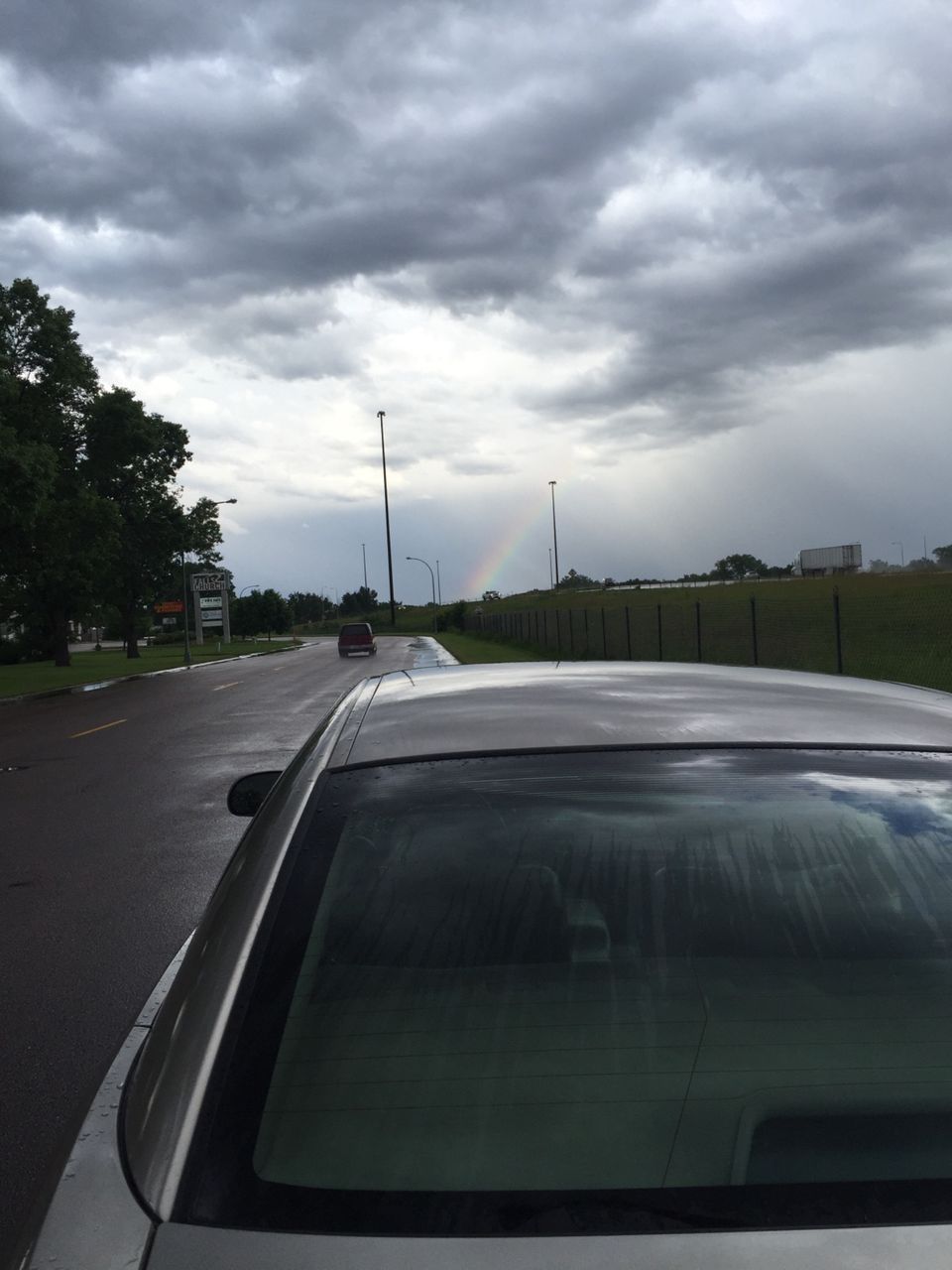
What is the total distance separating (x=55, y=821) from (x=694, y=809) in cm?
877

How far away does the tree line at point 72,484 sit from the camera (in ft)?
103

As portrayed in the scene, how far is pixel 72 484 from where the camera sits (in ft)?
125

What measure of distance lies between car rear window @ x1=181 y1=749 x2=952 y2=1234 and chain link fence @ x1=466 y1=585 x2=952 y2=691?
15.3 m

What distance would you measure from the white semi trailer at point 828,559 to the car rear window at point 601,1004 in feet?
223

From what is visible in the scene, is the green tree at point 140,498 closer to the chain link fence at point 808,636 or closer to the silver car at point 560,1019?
the chain link fence at point 808,636

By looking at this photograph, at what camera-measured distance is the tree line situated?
1238 inches

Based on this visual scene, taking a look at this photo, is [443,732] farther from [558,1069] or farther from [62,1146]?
[62,1146]

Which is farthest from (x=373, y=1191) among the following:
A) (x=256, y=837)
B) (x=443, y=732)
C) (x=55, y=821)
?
(x=55, y=821)

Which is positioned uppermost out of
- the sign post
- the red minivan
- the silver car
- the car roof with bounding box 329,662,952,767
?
the sign post

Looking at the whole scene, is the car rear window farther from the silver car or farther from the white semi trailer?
the white semi trailer

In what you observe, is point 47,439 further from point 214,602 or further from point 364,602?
point 364,602

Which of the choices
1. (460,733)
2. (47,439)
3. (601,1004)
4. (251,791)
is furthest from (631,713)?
(47,439)

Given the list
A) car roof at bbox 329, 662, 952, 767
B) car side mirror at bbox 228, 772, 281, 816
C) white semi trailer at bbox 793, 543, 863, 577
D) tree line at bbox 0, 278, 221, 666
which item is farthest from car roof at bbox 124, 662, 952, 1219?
white semi trailer at bbox 793, 543, 863, 577

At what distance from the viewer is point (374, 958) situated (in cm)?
169
